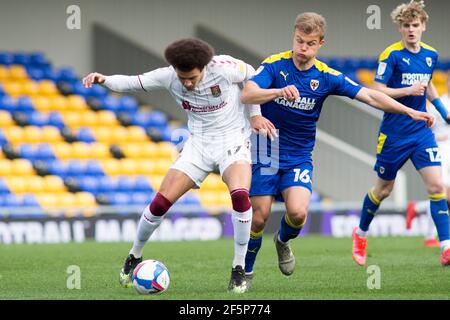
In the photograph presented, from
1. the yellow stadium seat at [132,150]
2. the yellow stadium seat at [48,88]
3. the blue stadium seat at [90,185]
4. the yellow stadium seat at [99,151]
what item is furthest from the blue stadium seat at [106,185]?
the yellow stadium seat at [48,88]

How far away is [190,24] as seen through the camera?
21.6m

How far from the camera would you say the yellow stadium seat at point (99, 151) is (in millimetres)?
19031

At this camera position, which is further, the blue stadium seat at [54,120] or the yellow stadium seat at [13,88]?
the yellow stadium seat at [13,88]

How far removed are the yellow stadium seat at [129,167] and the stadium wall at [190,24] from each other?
9.35 ft

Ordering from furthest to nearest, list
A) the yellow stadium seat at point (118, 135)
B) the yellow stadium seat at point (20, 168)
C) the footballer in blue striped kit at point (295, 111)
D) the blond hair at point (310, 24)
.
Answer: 1. the yellow stadium seat at point (118, 135)
2. the yellow stadium seat at point (20, 168)
3. the footballer in blue striped kit at point (295, 111)
4. the blond hair at point (310, 24)

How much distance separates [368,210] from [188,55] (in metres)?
3.33

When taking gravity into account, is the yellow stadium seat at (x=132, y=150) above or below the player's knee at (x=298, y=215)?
below

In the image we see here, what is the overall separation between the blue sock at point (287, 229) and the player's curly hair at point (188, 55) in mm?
1632

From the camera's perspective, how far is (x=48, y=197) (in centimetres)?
1762

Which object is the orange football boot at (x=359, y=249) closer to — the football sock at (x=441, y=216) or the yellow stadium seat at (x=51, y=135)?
the football sock at (x=441, y=216)

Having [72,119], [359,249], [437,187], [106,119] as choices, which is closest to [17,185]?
[72,119]

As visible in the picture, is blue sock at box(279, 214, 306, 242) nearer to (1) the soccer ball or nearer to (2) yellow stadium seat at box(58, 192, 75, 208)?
(1) the soccer ball

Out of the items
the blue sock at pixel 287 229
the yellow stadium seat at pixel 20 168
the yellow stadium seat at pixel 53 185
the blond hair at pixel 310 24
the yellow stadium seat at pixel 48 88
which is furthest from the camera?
the yellow stadium seat at pixel 48 88

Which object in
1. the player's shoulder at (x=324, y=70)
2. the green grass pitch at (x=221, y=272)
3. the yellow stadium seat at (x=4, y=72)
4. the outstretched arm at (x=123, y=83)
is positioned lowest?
the yellow stadium seat at (x=4, y=72)
